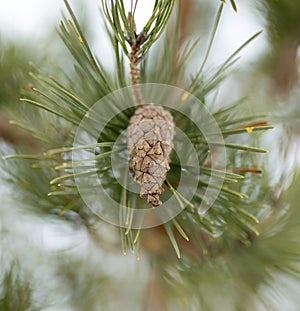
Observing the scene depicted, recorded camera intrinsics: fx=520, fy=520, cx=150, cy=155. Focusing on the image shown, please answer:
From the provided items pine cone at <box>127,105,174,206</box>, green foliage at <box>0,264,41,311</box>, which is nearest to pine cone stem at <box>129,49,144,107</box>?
pine cone at <box>127,105,174,206</box>

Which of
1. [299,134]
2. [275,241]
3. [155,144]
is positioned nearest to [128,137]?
[155,144]

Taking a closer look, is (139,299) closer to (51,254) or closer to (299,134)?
(51,254)

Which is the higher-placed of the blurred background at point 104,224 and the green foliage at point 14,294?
the blurred background at point 104,224

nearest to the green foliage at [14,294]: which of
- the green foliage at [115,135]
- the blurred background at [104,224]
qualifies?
the blurred background at [104,224]

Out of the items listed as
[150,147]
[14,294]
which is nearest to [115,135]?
[150,147]

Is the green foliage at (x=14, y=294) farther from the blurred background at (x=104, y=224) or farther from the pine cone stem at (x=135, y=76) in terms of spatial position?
the pine cone stem at (x=135, y=76)

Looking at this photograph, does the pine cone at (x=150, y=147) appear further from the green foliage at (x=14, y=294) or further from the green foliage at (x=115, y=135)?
the green foliage at (x=14, y=294)

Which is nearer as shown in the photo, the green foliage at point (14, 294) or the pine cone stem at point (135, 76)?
the pine cone stem at point (135, 76)
